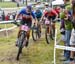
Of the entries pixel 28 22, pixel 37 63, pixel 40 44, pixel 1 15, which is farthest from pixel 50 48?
pixel 1 15

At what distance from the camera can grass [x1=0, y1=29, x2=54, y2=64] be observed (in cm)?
1005

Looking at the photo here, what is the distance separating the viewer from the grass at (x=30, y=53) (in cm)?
1005

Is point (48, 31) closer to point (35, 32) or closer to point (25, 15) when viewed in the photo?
point (35, 32)

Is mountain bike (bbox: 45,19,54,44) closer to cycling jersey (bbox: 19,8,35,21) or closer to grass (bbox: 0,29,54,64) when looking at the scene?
grass (bbox: 0,29,54,64)

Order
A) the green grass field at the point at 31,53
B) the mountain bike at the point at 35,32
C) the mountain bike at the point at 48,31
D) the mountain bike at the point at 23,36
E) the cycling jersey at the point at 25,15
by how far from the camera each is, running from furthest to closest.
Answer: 1. the mountain bike at the point at 35,32
2. the mountain bike at the point at 48,31
3. the cycling jersey at the point at 25,15
4. the mountain bike at the point at 23,36
5. the green grass field at the point at 31,53

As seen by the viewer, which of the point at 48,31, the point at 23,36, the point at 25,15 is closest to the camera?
the point at 23,36

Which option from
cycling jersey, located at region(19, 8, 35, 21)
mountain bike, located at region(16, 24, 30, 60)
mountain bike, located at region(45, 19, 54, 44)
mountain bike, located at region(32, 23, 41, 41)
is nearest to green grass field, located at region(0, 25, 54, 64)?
mountain bike, located at region(45, 19, 54, 44)

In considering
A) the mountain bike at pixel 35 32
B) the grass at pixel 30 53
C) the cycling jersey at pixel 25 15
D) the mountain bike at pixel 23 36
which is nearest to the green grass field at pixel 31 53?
the grass at pixel 30 53

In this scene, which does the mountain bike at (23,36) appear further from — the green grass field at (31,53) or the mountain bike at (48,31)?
the mountain bike at (48,31)

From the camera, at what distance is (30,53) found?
11.4 m

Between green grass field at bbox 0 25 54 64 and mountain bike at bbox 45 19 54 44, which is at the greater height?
mountain bike at bbox 45 19 54 44

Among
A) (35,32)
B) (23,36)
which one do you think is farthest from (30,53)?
(35,32)

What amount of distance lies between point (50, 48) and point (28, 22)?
6.82 ft

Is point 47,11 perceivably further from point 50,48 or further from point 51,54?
point 51,54
